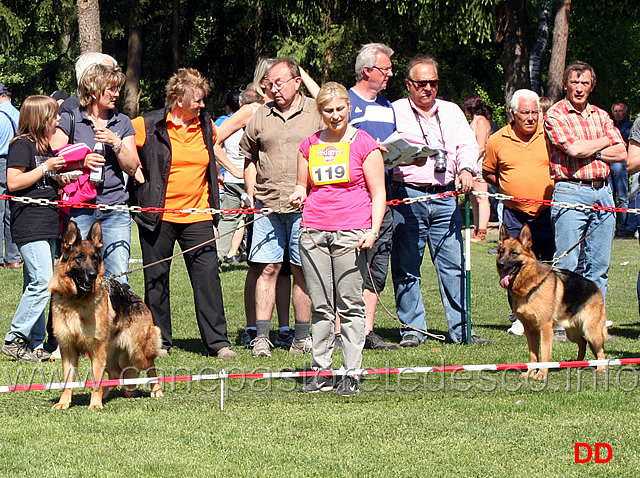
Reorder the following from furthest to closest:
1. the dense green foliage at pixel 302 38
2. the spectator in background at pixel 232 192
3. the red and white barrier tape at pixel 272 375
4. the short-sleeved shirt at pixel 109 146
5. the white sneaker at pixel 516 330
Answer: the dense green foliage at pixel 302 38
the spectator in background at pixel 232 192
the white sneaker at pixel 516 330
the short-sleeved shirt at pixel 109 146
the red and white barrier tape at pixel 272 375

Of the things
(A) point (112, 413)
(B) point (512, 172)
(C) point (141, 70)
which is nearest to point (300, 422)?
(A) point (112, 413)

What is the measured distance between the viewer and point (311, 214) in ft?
20.5

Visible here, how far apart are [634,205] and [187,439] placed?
740cm

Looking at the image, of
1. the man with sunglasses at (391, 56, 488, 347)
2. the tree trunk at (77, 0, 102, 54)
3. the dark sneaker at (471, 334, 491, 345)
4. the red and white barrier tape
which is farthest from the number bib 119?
the tree trunk at (77, 0, 102, 54)

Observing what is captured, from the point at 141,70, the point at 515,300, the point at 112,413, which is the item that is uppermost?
the point at 141,70

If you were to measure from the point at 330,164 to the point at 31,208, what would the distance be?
2701 mm

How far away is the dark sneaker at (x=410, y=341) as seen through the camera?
326 inches

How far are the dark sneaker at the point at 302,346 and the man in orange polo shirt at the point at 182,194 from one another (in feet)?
1.92

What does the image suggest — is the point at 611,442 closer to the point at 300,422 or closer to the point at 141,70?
the point at 300,422

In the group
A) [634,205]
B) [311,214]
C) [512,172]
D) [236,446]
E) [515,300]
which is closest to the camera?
[236,446]

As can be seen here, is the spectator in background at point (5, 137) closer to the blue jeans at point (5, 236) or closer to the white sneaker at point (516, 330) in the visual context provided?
the blue jeans at point (5, 236)

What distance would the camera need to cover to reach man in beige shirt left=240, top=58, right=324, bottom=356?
25.5 ft

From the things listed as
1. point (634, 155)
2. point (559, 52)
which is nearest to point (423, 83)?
point (634, 155)

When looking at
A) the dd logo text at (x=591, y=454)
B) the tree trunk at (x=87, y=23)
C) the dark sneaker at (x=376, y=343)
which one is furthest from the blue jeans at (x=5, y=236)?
the dd logo text at (x=591, y=454)
